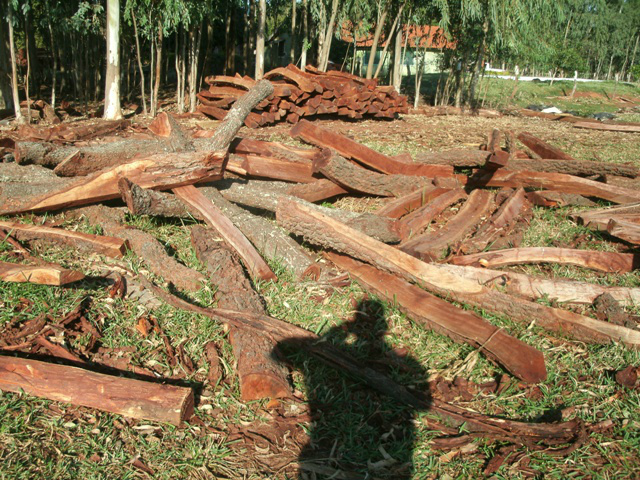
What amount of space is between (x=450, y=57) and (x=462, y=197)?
11980 millimetres

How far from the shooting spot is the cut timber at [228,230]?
13.1 ft

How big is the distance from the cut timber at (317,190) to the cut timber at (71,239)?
68.8 inches

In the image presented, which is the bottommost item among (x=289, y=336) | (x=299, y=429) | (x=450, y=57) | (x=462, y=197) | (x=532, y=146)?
(x=299, y=429)

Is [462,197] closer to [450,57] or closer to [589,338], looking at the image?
[589,338]

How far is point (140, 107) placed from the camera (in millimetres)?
12508

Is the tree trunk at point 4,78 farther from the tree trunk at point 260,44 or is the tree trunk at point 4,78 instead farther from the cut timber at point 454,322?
the cut timber at point 454,322

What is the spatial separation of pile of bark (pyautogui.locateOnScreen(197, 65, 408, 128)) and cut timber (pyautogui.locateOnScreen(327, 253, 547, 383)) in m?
6.45

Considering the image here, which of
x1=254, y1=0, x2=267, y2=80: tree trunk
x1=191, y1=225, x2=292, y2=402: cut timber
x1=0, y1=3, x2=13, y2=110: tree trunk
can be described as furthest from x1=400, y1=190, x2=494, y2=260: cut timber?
x1=0, y1=3, x2=13, y2=110: tree trunk

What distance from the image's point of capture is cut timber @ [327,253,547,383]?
10.3ft

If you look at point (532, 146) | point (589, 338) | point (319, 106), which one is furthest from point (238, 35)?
point (589, 338)

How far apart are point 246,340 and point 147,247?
4.78 feet

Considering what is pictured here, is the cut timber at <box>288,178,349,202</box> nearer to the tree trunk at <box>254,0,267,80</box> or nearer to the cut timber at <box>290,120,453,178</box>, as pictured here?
the cut timber at <box>290,120,453,178</box>

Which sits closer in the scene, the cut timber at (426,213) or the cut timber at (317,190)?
the cut timber at (426,213)

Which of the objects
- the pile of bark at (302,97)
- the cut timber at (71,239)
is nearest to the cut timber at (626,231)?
the cut timber at (71,239)
